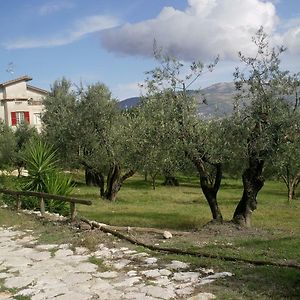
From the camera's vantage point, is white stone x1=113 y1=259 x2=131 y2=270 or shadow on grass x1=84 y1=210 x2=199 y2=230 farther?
shadow on grass x1=84 y1=210 x2=199 y2=230

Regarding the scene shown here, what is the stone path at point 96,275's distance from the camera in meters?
5.95

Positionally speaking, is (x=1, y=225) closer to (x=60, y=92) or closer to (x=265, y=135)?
(x=265, y=135)

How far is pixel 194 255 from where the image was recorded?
763 centimetres

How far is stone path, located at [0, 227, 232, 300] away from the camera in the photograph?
595 centimetres

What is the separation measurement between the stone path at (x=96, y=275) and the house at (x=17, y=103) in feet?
175

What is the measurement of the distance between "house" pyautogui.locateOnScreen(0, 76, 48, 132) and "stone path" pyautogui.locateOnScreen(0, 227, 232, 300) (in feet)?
175

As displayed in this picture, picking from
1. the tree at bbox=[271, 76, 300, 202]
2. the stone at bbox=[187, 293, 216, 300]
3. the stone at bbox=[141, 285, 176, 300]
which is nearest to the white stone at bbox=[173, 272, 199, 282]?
the stone at bbox=[141, 285, 176, 300]

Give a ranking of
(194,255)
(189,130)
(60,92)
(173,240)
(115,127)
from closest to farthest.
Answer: (194,255), (173,240), (189,130), (115,127), (60,92)

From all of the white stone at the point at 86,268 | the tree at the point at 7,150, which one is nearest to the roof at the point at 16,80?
the tree at the point at 7,150

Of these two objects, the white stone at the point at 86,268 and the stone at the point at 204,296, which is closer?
the stone at the point at 204,296

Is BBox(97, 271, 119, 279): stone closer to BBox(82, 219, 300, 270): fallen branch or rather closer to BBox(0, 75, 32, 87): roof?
BBox(82, 219, 300, 270): fallen branch

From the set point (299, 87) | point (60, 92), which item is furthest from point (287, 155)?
point (60, 92)

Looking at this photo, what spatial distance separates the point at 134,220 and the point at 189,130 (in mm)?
5750

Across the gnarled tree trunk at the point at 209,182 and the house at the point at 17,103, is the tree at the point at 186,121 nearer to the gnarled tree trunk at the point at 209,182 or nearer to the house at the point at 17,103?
the gnarled tree trunk at the point at 209,182
